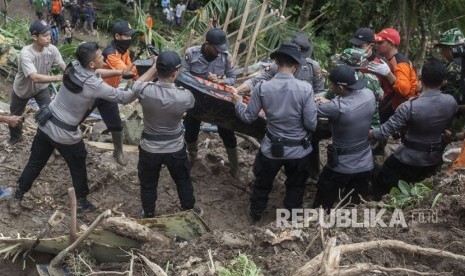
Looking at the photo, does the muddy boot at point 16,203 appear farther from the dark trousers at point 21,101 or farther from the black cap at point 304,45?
the black cap at point 304,45

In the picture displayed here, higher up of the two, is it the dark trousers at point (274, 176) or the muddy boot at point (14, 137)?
the dark trousers at point (274, 176)

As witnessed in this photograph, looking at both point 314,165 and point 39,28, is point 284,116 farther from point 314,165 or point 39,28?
point 39,28

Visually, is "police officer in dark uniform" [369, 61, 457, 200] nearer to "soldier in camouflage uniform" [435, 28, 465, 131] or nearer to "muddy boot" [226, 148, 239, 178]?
"soldier in camouflage uniform" [435, 28, 465, 131]

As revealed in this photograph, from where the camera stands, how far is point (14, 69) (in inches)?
400

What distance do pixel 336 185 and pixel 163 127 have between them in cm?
177

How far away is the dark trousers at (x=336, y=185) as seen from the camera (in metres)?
5.08

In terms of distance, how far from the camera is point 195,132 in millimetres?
6023

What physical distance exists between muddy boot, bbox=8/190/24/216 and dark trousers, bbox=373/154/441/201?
3.61 m

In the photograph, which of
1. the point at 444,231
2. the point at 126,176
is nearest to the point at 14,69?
the point at 126,176

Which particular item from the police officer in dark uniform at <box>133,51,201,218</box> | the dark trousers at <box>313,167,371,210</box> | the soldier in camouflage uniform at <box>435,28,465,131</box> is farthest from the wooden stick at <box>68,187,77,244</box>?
the soldier in camouflage uniform at <box>435,28,465,131</box>

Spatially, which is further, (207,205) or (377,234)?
(207,205)

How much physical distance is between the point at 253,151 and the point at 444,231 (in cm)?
369

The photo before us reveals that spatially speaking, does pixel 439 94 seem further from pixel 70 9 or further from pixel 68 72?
pixel 70 9

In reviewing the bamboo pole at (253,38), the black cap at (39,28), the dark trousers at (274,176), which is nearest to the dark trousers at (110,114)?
the black cap at (39,28)
